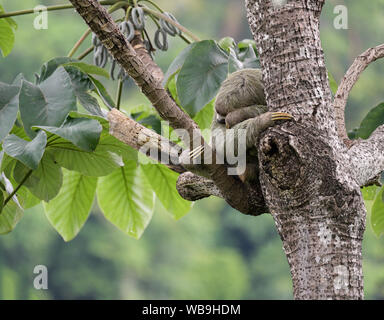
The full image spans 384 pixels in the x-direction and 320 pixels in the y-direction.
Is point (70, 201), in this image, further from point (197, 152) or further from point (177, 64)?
point (197, 152)

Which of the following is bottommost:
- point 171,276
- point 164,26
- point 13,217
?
point 13,217

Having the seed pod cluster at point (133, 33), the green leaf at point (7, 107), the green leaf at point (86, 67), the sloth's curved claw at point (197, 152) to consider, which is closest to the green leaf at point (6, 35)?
the seed pod cluster at point (133, 33)

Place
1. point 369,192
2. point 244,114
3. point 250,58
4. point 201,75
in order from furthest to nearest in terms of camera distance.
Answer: point 369,192, point 250,58, point 201,75, point 244,114

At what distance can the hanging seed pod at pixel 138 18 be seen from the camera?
1.40 meters

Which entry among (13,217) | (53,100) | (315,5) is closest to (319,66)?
(315,5)

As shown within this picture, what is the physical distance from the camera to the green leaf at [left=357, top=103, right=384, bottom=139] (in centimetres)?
141

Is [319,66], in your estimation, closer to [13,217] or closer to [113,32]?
[113,32]

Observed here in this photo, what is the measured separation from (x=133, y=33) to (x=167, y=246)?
34.4 ft

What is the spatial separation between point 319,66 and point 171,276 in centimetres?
1053

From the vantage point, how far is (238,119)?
1.05 meters

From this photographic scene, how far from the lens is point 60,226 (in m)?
1.46

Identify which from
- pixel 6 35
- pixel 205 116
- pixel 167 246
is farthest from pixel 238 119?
pixel 167 246

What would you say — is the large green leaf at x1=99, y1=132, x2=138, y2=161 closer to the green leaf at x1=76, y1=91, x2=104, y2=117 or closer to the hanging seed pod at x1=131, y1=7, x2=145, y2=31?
the green leaf at x1=76, y1=91, x2=104, y2=117

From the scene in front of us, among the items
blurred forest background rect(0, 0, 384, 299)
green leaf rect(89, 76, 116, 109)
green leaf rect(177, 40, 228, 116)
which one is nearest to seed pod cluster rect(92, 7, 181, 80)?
green leaf rect(89, 76, 116, 109)
